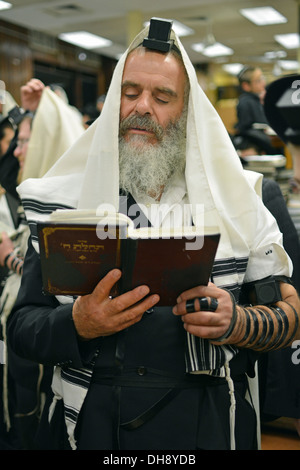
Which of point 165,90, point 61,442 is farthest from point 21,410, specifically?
point 165,90

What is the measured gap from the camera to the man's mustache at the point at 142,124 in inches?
63.3

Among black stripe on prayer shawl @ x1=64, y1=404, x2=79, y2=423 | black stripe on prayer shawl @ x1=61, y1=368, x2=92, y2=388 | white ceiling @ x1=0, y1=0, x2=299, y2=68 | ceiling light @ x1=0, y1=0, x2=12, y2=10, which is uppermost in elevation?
white ceiling @ x1=0, y1=0, x2=299, y2=68

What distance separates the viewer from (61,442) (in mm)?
1614

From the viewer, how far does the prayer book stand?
1155 mm

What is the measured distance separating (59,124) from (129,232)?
1.68 metres

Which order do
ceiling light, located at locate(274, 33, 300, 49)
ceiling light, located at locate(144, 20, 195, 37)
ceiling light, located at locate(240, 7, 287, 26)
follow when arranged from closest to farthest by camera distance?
ceiling light, located at locate(240, 7, 287, 26)
ceiling light, located at locate(144, 20, 195, 37)
ceiling light, located at locate(274, 33, 300, 49)

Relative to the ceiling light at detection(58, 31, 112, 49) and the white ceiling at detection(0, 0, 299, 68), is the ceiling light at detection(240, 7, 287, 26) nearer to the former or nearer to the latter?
the white ceiling at detection(0, 0, 299, 68)

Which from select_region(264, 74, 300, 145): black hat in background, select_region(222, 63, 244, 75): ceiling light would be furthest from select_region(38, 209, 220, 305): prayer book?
select_region(222, 63, 244, 75): ceiling light

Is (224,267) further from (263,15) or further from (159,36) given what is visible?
(263,15)

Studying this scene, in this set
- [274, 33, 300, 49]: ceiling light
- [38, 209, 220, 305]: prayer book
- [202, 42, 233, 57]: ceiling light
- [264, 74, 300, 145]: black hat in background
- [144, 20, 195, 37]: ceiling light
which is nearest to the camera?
[38, 209, 220, 305]: prayer book

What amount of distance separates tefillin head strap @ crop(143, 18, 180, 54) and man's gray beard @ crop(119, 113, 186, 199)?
236 millimetres

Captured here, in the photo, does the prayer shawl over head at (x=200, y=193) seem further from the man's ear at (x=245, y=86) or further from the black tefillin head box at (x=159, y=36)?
the man's ear at (x=245, y=86)

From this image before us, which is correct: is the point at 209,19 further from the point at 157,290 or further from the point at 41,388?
the point at 157,290

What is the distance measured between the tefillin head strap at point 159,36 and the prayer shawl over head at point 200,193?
0.20 ft
